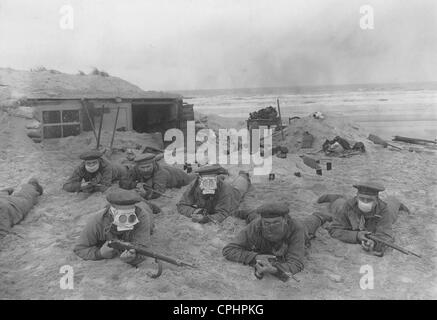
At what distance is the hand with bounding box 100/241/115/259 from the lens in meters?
5.59

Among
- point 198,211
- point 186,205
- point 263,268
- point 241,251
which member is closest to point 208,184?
point 198,211

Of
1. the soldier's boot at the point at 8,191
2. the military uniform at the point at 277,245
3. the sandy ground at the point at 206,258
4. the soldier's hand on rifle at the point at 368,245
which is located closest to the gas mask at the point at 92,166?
the sandy ground at the point at 206,258

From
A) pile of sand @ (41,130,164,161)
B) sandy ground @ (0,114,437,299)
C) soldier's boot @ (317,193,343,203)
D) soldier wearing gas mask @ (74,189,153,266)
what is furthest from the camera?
pile of sand @ (41,130,164,161)

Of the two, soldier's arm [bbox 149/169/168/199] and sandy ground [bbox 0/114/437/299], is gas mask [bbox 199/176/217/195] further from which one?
soldier's arm [bbox 149/169/168/199]

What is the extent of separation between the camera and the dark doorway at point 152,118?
50.0 ft

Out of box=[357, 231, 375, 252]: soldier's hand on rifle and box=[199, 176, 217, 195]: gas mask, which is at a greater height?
box=[199, 176, 217, 195]: gas mask

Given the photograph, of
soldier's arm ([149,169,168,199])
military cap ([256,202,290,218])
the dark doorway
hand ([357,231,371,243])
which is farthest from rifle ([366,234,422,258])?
the dark doorway

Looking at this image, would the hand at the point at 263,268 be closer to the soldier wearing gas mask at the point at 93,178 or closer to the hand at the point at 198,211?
the hand at the point at 198,211

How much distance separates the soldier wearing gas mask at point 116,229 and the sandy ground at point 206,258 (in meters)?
0.15

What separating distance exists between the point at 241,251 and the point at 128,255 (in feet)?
4.67

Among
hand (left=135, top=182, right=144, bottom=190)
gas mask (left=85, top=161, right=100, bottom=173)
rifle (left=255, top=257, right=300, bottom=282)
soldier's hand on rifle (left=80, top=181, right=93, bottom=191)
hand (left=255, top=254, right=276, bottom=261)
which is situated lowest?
rifle (left=255, top=257, right=300, bottom=282)

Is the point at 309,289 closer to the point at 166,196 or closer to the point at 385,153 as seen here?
the point at 166,196

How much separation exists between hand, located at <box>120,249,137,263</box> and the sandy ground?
0.16m

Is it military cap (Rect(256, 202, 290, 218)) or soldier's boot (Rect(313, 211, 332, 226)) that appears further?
soldier's boot (Rect(313, 211, 332, 226))
